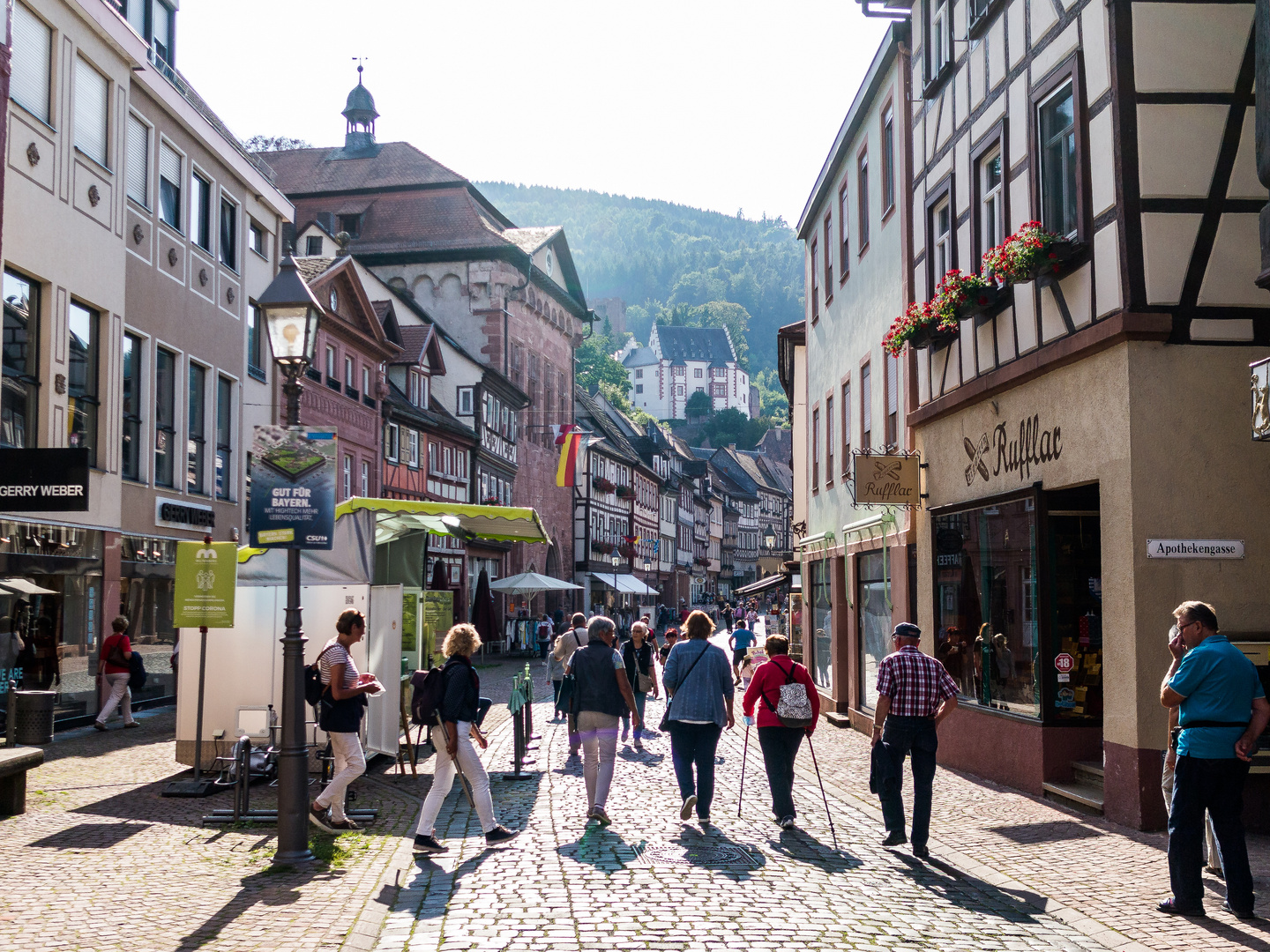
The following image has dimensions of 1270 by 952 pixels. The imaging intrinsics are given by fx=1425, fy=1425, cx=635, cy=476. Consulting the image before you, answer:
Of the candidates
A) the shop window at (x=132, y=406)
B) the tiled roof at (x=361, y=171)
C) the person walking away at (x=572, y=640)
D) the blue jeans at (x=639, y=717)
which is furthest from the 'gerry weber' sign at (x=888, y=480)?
the tiled roof at (x=361, y=171)

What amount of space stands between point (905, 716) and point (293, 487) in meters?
4.64

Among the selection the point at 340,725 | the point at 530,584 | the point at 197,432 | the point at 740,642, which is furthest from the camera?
the point at 530,584

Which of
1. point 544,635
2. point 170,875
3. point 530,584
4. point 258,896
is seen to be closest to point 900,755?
point 258,896

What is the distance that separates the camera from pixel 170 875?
29.0ft

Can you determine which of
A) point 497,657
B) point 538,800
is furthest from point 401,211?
point 538,800

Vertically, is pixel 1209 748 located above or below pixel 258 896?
above

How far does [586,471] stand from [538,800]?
5862 centimetres

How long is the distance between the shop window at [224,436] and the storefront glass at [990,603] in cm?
1612

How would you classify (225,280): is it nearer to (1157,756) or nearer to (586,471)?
(1157,756)

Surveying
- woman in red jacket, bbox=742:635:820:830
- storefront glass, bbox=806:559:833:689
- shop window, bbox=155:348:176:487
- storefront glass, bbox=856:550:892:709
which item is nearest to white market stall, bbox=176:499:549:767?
woman in red jacket, bbox=742:635:820:830

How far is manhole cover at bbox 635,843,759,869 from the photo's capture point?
9328 mm

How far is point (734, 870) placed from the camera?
9.09 meters

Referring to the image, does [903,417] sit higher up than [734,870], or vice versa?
[903,417]

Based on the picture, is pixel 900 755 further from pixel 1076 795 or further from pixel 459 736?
pixel 459 736
